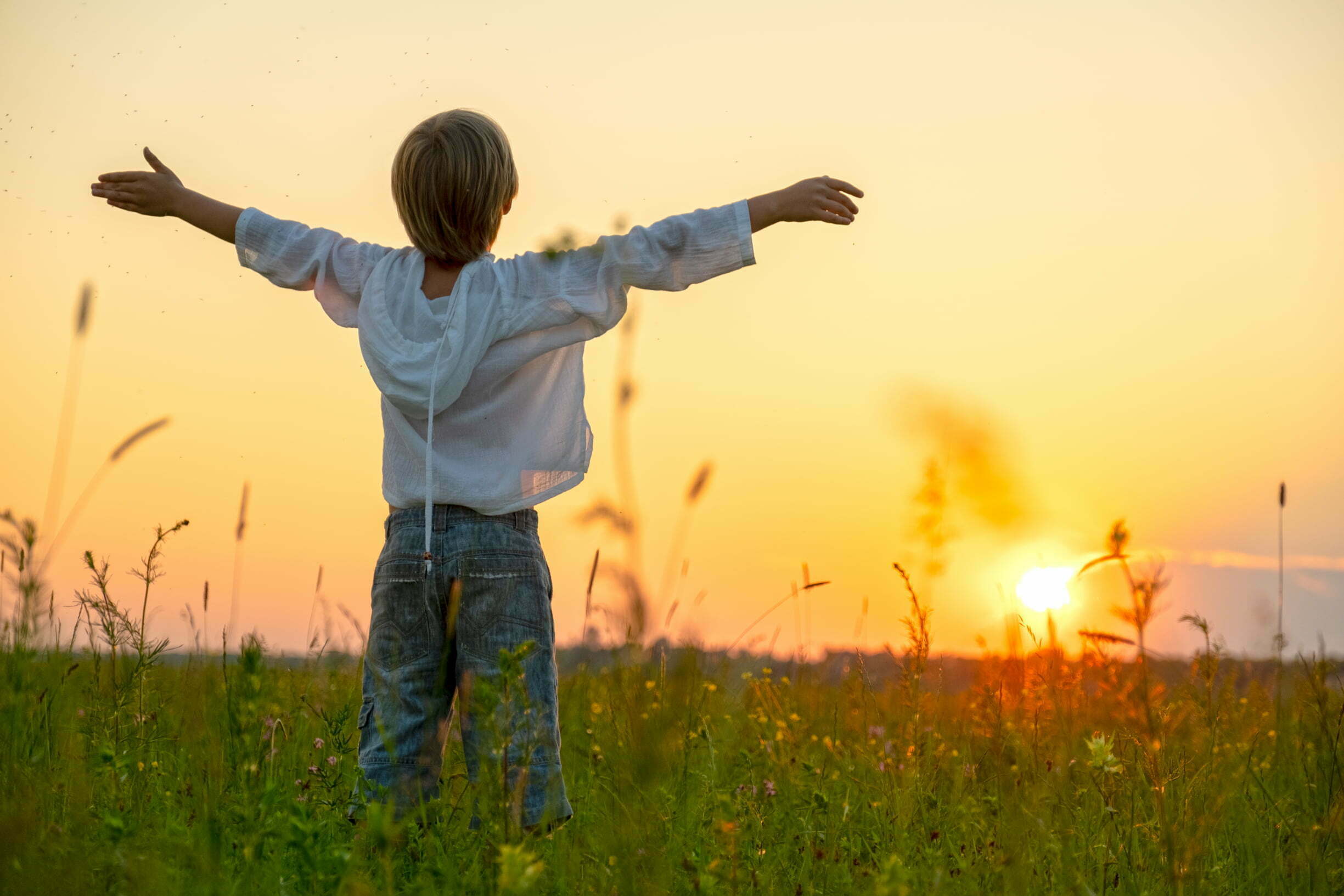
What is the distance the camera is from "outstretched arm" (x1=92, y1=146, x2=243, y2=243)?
3.93m

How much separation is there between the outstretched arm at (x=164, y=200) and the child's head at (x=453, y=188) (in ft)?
2.27

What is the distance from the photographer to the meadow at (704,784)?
2039 millimetres

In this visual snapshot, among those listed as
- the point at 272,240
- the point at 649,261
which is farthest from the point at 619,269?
the point at 272,240

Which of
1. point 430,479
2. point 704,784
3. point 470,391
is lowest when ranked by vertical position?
point 704,784

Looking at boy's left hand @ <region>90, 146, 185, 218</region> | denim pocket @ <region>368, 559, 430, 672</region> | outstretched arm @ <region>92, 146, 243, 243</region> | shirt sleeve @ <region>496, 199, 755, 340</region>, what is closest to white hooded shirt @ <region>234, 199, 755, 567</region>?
shirt sleeve @ <region>496, 199, 755, 340</region>

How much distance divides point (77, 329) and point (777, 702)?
2.90 m

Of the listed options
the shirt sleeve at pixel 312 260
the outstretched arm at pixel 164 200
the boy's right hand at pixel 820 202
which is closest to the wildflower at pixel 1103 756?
the boy's right hand at pixel 820 202

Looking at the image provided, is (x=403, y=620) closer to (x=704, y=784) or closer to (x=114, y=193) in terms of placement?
(x=704, y=784)

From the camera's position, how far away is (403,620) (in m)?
3.41

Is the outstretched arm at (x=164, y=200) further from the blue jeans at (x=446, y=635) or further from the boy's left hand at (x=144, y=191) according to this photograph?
the blue jeans at (x=446, y=635)

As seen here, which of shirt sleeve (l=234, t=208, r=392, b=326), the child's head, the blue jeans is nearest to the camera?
the blue jeans

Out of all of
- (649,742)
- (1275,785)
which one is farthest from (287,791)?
(1275,785)

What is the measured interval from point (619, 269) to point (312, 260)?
114 cm

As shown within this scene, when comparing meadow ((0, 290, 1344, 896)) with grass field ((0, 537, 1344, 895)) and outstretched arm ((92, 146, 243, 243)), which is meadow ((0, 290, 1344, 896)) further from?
outstretched arm ((92, 146, 243, 243))
